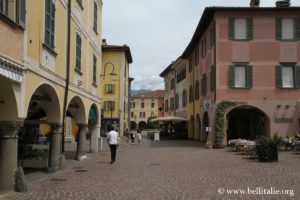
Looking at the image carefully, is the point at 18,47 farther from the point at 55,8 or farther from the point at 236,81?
the point at 236,81

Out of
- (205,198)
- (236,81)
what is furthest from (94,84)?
(205,198)

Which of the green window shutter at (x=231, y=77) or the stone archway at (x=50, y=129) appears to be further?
the green window shutter at (x=231, y=77)

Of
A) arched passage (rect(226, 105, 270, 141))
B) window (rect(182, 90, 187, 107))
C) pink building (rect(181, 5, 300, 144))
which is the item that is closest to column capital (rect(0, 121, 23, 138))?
pink building (rect(181, 5, 300, 144))

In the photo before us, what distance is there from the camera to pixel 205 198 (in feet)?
33.8

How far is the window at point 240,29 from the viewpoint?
30.3 metres

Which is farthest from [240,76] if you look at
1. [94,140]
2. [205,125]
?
[94,140]

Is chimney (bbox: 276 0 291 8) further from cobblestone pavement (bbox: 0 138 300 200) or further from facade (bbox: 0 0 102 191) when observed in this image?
cobblestone pavement (bbox: 0 138 300 200)

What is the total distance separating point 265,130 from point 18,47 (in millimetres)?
23414

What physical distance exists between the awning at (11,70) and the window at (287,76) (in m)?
22.4

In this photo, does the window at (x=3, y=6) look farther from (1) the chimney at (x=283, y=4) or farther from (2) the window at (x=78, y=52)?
(1) the chimney at (x=283, y=4)

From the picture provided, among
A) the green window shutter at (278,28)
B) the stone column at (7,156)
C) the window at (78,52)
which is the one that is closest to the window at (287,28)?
the green window shutter at (278,28)

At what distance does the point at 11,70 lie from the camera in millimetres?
10297

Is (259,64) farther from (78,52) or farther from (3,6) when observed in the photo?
(3,6)

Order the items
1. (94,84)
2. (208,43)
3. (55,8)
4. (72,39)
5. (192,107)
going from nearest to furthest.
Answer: (55,8), (72,39), (94,84), (208,43), (192,107)
